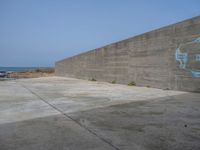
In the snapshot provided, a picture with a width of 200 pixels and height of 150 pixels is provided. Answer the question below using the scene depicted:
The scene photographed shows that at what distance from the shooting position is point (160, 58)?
31.6 feet

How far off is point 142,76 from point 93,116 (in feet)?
24.2

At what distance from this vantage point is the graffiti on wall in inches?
303

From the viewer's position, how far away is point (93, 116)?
396 cm

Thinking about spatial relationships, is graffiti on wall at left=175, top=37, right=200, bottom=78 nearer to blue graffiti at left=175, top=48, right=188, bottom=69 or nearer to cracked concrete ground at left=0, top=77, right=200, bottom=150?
blue graffiti at left=175, top=48, right=188, bottom=69

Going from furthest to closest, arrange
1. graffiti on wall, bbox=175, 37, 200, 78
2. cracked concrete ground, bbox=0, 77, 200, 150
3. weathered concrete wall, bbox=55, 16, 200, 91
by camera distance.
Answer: weathered concrete wall, bbox=55, 16, 200, 91
graffiti on wall, bbox=175, 37, 200, 78
cracked concrete ground, bbox=0, 77, 200, 150

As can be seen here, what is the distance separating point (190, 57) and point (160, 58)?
1784 mm

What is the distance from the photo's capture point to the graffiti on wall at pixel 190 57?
7.70m

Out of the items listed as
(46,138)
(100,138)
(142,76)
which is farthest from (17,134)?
(142,76)

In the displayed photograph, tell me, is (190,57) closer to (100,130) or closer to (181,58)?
(181,58)

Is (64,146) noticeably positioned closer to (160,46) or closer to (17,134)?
(17,134)

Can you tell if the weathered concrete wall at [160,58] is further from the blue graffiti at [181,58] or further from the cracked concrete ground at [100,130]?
the cracked concrete ground at [100,130]

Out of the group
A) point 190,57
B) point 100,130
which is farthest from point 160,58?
point 100,130

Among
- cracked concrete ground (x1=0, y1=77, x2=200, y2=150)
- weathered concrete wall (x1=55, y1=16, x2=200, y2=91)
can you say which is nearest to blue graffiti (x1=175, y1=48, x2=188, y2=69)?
weathered concrete wall (x1=55, y1=16, x2=200, y2=91)

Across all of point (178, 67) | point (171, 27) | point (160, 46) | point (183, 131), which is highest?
point (171, 27)
